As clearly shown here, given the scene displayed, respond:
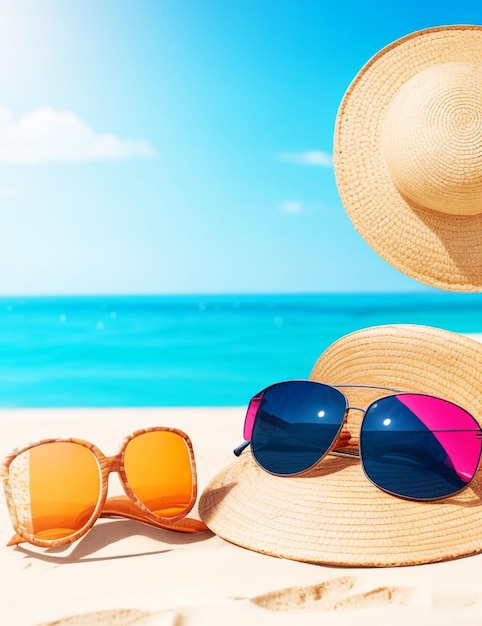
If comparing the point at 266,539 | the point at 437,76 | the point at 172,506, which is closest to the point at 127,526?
the point at 172,506

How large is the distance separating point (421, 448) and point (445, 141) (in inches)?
27.7

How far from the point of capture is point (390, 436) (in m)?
1.34

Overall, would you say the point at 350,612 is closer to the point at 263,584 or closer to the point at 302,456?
the point at 263,584

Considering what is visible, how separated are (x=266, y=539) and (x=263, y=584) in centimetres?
14

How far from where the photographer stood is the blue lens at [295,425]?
1.41 metres

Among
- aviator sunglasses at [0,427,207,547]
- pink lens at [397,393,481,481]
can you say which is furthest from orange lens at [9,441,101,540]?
pink lens at [397,393,481,481]

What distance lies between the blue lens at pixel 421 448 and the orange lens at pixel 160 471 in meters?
0.38

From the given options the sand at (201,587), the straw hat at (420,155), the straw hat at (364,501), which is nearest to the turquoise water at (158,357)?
the straw hat at (420,155)

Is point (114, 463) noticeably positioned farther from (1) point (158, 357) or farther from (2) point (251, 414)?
(1) point (158, 357)

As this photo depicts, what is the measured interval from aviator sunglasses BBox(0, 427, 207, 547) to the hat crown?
0.84 m

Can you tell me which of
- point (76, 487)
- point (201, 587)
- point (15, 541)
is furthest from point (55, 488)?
point (201, 587)

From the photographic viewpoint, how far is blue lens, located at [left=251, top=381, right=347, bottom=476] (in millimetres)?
Answer: 1410

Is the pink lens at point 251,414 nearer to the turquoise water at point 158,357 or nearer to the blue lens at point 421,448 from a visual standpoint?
the blue lens at point 421,448

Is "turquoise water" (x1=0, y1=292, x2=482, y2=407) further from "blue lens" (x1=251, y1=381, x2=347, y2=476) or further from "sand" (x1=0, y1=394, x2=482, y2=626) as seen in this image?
"sand" (x1=0, y1=394, x2=482, y2=626)
